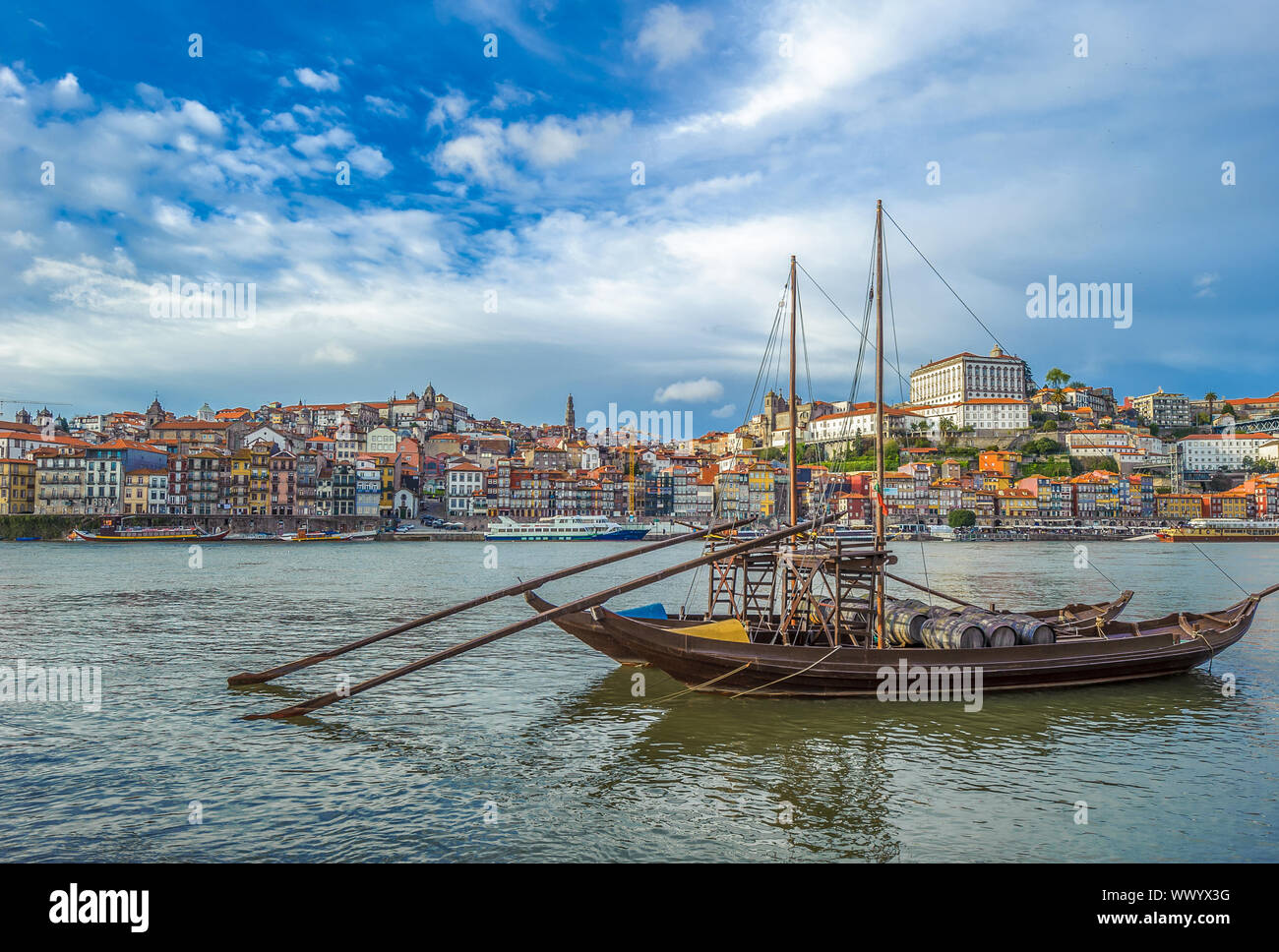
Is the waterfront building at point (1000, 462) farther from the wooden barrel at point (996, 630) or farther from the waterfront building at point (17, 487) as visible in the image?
the waterfront building at point (17, 487)

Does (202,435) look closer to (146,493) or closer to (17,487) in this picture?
(146,493)

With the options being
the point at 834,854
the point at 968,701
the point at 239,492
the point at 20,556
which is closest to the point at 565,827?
the point at 834,854

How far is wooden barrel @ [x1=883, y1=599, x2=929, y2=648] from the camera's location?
49.7ft

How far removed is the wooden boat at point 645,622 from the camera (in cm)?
1488

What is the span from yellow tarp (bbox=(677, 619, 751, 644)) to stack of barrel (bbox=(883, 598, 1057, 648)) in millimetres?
2970

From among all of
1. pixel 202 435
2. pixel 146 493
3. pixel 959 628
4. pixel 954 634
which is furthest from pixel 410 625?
pixel 202 435

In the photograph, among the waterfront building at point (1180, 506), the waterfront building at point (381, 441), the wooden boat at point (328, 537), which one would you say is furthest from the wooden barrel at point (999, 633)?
the waterfront building at point (1180, 506)

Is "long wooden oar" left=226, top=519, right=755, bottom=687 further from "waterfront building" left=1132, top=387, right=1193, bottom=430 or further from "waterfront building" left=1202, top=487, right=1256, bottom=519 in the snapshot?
"waterfront building" left=1132, top=387, right=1193, bottom=430

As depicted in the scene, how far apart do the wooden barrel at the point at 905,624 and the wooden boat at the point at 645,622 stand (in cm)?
236

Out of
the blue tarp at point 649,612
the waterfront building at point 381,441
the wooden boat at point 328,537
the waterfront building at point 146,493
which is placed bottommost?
the wooden boat at point 328,537

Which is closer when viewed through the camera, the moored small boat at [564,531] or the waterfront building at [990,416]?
the moored small boat at [564,531]

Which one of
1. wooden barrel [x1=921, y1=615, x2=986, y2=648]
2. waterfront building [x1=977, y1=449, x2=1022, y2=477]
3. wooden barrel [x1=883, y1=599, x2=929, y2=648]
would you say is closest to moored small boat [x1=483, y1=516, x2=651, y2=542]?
waterfront building [x1=977, y1=449, x2=1022, y2=477]

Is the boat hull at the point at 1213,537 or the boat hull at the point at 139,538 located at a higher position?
the boat hull at the point at 139,538
